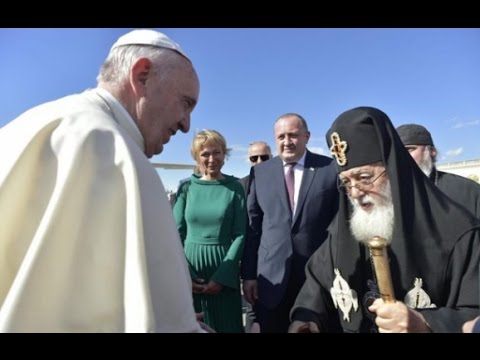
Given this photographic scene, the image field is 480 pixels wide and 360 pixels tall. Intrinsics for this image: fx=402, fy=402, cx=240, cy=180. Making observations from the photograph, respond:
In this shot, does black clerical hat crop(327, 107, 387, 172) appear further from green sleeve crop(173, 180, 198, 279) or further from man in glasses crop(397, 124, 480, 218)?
man in glasses crop(397, 124, 480, 218)

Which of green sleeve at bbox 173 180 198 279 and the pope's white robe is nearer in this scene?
the pope's white robe

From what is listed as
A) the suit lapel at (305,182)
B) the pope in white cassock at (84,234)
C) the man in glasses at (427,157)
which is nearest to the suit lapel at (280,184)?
the suit lapel at (305,182)

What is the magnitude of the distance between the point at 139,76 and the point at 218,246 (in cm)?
215

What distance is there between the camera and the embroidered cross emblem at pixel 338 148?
2736 millimetres

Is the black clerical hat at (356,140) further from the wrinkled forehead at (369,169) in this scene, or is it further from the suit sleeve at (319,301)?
the suit sleeve at (319,301)

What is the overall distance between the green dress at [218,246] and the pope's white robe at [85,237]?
2.21 meters

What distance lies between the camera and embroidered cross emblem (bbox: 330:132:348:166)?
2.74 m

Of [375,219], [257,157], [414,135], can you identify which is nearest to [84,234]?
[375,219]

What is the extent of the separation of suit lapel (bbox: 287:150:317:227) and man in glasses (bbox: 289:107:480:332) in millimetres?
848

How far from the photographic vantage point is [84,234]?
138cm

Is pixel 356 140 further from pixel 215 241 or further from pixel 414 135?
pixel 414 135

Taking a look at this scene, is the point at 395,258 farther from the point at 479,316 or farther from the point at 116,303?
the point at 116,303

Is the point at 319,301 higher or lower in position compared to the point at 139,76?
lower

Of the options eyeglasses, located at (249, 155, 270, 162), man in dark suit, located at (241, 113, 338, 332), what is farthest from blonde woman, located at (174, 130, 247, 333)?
eyeglasses, located at (249, 155, 270, 162)
